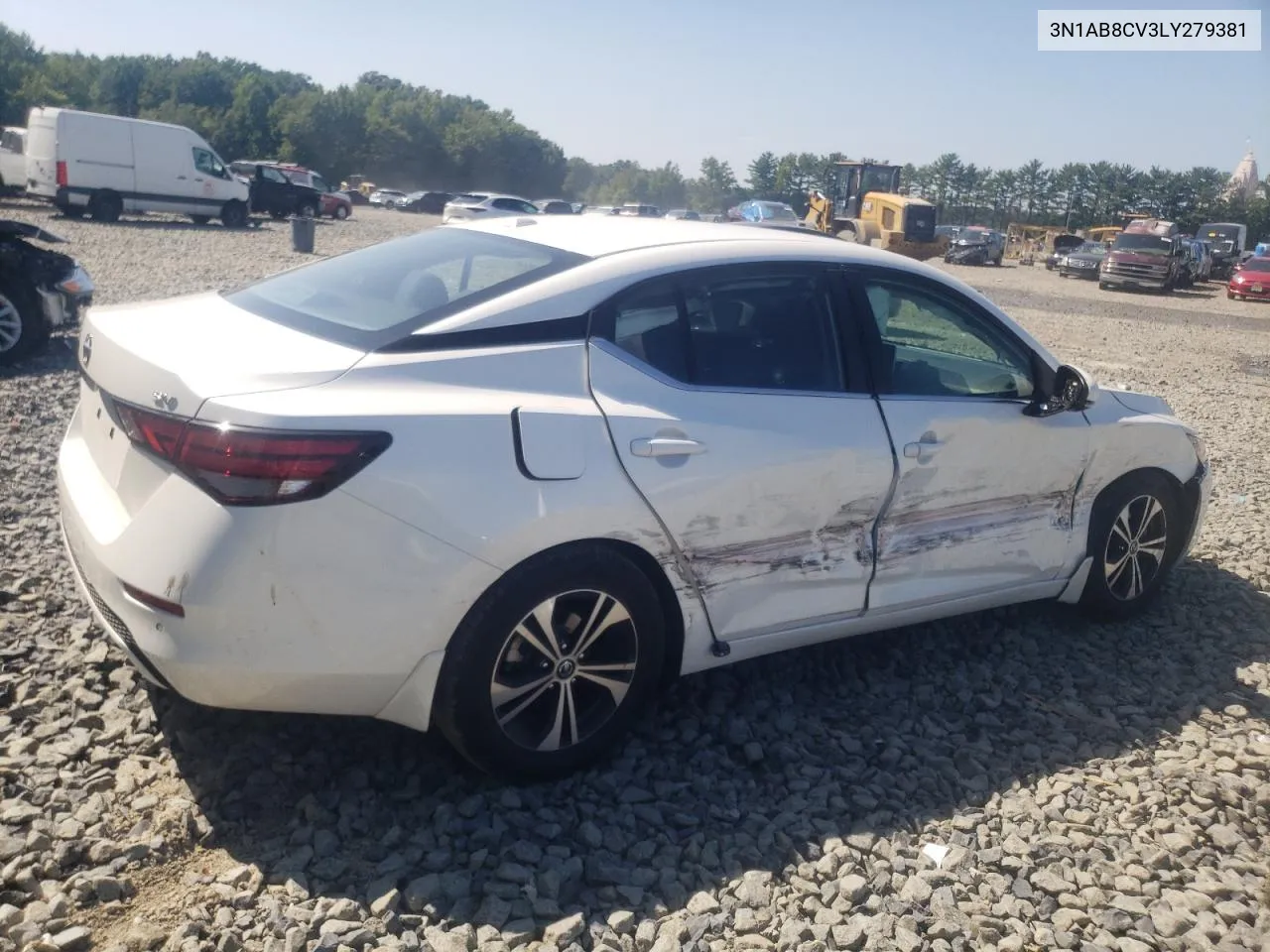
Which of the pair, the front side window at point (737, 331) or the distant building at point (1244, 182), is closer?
the front side window at point (737, 331)

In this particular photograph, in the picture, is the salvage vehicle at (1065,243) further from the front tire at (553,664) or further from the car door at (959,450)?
the front tire at (553,664)

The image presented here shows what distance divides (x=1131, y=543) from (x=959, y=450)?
1.35 m

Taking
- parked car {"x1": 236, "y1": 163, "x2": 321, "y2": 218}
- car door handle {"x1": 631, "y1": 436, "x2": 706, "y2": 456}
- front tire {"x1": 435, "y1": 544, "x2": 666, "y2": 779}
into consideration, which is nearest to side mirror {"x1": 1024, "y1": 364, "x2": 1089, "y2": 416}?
car door handle {"x1": 631, "y1": 436, "x2": 706, "y2": 456}

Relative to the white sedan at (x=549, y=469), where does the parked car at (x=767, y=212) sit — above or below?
above

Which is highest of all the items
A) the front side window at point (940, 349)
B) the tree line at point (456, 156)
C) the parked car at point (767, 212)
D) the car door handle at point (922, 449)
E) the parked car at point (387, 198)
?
the tree line at point (456, 156)

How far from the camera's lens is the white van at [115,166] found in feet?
84.5

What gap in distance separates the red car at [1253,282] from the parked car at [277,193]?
98.0 feet

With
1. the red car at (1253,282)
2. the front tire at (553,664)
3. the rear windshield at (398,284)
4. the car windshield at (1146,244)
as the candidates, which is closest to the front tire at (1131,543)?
the front tire at (553,664)

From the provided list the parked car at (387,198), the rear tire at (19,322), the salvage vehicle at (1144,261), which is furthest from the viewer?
the parked car at (387,198)

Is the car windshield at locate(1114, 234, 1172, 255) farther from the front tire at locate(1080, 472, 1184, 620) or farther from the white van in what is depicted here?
the front tire at locate(1080, 472, 1184, 620)

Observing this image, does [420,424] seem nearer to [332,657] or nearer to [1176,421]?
[332,657]

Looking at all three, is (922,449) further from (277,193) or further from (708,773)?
(277,193)

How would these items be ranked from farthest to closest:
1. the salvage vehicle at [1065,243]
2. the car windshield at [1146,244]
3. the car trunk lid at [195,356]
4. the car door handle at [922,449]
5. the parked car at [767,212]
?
the salvage vehicle at [1065,243], the parked car at [767,212], the car windshield at [1146,244], the car door handle at [922,449], the car trunk lid at [195,356]

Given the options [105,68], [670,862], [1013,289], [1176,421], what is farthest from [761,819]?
[105,68]
